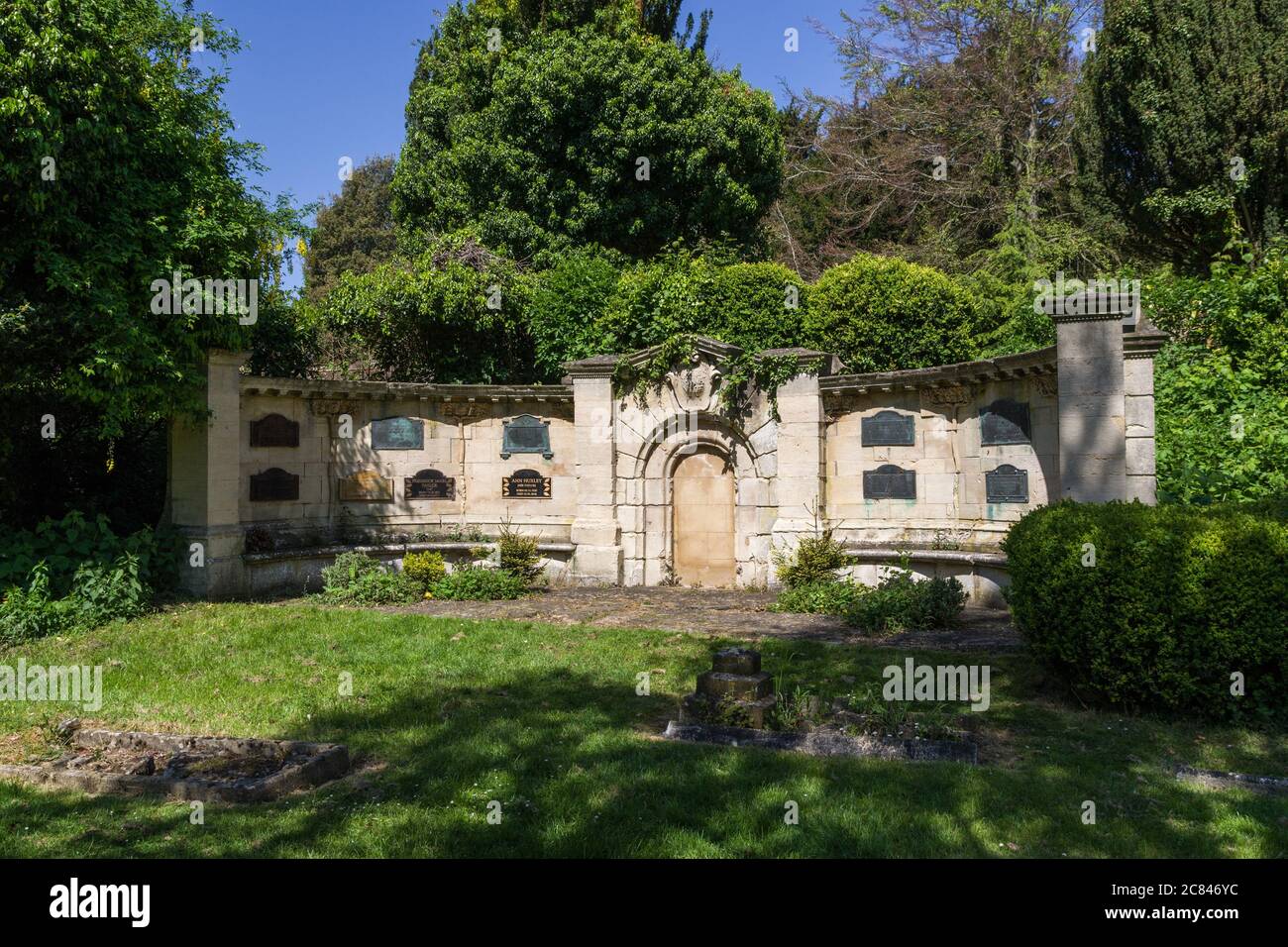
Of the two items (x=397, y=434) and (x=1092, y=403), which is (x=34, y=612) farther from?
(x=1092, y=403)

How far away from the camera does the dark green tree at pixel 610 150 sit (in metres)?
20.1

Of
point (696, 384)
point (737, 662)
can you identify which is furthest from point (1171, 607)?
point (696, 384)

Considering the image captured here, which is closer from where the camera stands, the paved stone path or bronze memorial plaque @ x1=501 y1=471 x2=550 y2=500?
the paved stone path

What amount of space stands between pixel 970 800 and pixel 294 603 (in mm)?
10256

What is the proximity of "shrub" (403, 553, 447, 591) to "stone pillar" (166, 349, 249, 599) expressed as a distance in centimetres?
249

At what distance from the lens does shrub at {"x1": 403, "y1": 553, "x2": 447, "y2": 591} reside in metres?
13.9

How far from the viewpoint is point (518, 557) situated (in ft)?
47.3

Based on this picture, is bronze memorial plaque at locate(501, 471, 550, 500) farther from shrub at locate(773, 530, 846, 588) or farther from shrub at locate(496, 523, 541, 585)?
shrub at locate(773, 530, 846, 588)

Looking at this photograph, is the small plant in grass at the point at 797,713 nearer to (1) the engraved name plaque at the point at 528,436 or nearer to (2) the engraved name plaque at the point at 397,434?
(1) the engraved name plaque at the point at 528,436

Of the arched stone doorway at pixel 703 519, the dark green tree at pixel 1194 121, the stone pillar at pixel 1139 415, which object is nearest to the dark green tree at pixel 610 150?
the dark green tree at pixel 1194 121

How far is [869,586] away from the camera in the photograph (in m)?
12.9

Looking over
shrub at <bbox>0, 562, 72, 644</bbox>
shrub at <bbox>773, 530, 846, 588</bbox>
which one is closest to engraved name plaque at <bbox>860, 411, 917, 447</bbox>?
shrub at <bbox>773, 530, 846, 588</bbox>

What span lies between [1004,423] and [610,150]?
12.4 metres

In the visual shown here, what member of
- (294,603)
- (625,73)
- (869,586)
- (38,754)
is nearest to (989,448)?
(869,586)
